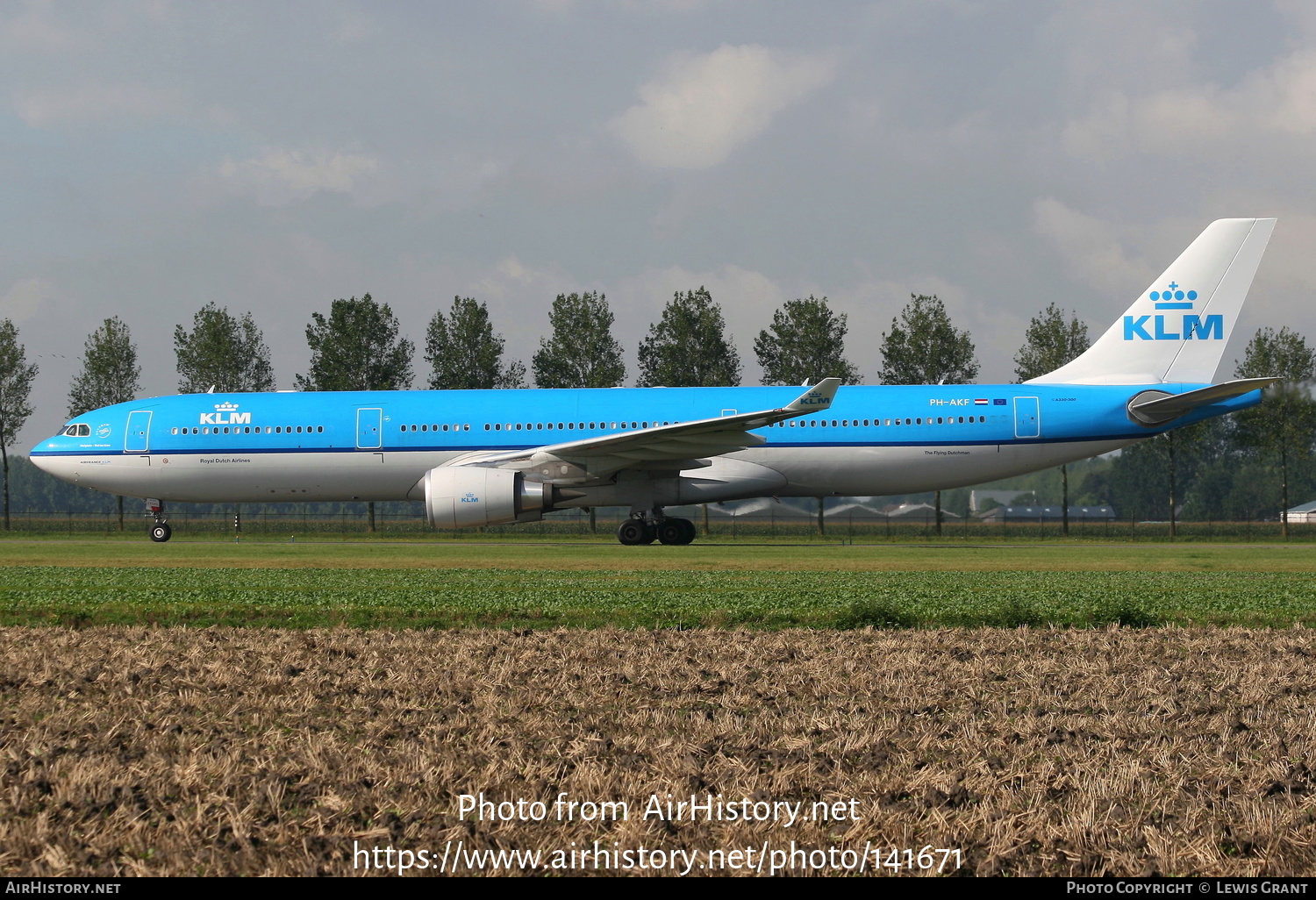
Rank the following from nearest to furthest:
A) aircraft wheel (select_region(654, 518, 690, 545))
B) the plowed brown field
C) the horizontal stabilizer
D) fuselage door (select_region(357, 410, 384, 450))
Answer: the plowed brown field < the horizontal stabilizer < aircraft wheel (select_region(654, 518, 690, 545)) < fuselage door (select_region(357, 410, 384, 450))

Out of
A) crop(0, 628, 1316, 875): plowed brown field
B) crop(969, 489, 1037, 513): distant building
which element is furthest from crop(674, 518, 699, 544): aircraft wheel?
crop(969, 489, 1037, 513): distant building

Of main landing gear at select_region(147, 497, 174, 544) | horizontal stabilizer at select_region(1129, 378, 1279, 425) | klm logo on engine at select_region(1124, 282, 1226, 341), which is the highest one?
klm logo on engine at select_region(1124, 282, 1226, 341)

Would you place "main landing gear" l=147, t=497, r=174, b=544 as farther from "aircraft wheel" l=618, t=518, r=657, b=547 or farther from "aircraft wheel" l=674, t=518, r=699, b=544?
"aircraft wheel" l=674, t=518, r=699, b=544

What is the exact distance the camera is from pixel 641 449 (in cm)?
2278

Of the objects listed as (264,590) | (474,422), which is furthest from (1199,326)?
(264,590)

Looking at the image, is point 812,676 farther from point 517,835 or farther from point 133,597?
point 133,597

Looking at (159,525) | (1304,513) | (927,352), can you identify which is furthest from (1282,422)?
(1304,513)

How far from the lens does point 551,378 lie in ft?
146

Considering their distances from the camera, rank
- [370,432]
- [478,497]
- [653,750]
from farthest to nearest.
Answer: [370,432], [478,497], [653,750]

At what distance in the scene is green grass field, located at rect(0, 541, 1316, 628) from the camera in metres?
9.73

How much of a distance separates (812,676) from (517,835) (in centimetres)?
336

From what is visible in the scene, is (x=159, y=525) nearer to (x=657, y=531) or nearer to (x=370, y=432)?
(x=370, y=432)

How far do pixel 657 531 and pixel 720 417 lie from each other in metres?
3.07

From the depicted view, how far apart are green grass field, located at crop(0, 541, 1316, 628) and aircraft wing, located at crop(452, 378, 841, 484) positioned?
7.69 ft
